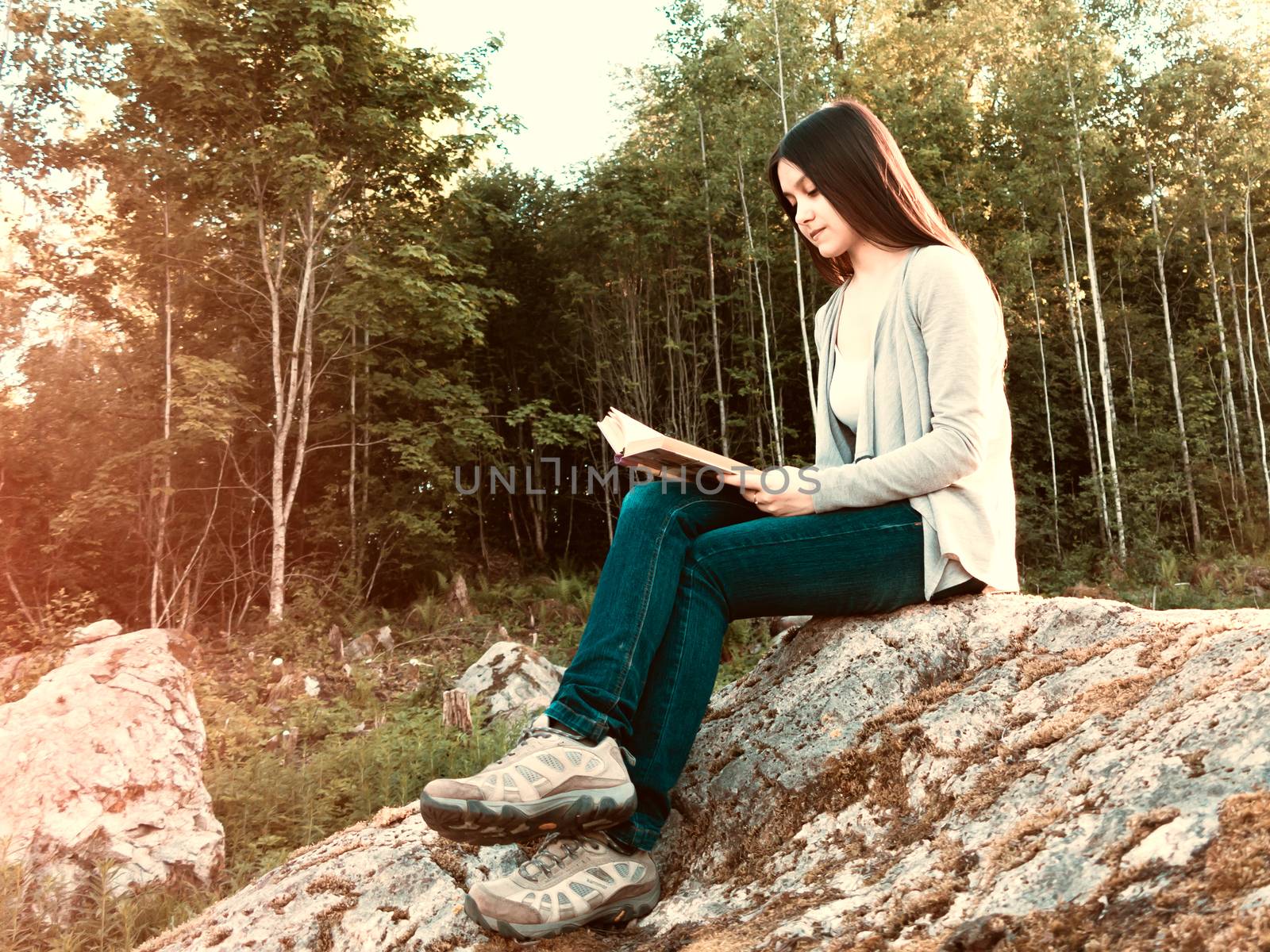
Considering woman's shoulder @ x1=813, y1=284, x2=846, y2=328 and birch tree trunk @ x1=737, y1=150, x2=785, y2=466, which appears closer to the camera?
woman's shoulder @ x1=813, y1=284, x2=846, y2=328

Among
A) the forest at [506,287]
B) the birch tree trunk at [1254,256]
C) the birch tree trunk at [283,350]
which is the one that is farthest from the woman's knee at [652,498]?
the birch tree trunk at [1254,256]

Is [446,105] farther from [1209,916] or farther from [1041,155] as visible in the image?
[1209,916]

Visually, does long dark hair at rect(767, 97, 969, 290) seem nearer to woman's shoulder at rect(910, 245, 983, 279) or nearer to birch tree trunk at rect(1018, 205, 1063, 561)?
woman's shoulder at rect(910, 245, 983, 279)

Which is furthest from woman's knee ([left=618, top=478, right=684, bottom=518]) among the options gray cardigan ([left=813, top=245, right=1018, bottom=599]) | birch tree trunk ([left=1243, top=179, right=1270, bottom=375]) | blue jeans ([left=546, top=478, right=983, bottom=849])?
birch tree trunk ([left=1243, top=179, right=1270, bottom=375])

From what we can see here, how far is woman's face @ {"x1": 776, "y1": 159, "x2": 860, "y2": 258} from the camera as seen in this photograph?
2186 millimetres

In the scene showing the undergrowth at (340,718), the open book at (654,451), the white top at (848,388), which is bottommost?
the undergrowth at (340,718)

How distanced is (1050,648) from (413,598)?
1206 centimetres

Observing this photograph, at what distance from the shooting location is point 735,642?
9.45 m

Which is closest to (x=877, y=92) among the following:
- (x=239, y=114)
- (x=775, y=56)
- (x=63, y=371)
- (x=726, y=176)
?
(x=775, y=56)

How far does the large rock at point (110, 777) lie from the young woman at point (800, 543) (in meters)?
2.69

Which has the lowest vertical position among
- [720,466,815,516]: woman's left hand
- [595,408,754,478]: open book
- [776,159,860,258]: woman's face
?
[720,466,815,516]: woman's left hand

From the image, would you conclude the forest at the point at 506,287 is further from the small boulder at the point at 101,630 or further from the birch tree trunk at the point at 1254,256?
the small boulder at the point at 101,630

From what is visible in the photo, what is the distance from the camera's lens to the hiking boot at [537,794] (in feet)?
5.15

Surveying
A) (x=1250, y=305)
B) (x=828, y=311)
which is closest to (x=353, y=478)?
(x=828, y=311)
